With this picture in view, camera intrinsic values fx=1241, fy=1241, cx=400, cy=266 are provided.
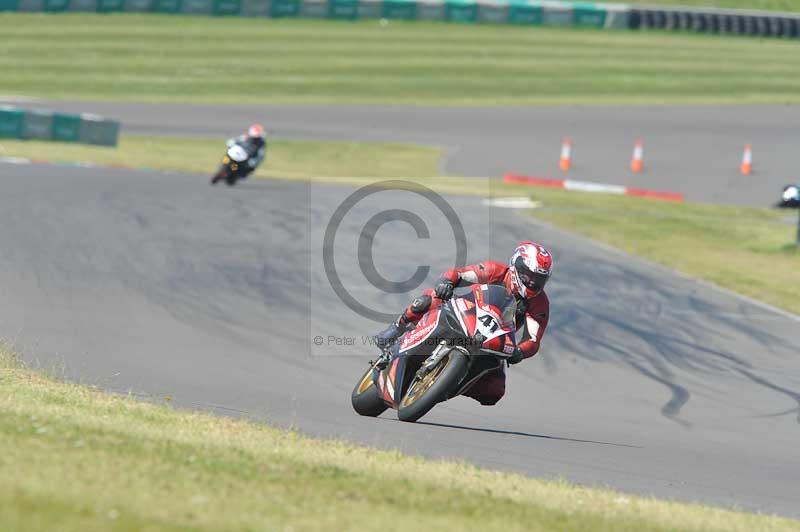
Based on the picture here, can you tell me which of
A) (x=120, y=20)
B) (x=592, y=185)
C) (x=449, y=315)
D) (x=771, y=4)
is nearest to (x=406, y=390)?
(x=449, y=315)

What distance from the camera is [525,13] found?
54.8m

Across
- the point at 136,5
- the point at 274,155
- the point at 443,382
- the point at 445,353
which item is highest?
the point at 136,5

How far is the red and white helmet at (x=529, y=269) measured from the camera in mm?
10180

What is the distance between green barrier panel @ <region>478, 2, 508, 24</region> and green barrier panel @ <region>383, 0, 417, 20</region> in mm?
2994

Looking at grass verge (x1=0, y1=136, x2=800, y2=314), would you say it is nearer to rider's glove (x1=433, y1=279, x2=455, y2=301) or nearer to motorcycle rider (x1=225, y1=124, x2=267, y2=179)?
motorcycle rider (x1=225, y1=124, x2=267, y2=179)

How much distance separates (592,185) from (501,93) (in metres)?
15.0

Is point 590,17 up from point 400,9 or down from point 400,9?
up

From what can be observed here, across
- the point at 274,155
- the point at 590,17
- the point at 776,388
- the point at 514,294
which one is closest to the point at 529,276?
the point at 514,294

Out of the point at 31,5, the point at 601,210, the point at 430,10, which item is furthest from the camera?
the point at 430,10

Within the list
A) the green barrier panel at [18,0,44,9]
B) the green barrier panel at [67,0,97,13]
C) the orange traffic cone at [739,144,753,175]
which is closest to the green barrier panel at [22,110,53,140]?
the orange traffic cone at [739,144,753,175]

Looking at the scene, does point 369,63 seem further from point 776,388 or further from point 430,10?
point 776,388

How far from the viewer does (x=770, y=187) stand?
100ft

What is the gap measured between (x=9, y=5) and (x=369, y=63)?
1522 centimetres

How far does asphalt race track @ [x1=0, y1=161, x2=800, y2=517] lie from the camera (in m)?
10.2
